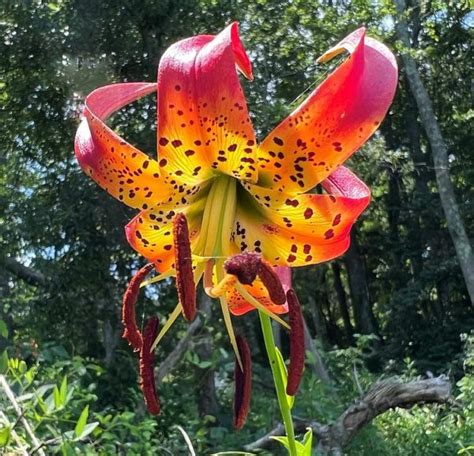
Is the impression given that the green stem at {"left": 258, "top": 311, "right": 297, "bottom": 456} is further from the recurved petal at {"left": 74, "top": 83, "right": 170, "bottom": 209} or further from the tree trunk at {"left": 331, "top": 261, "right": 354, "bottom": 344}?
the tree trunk at {"left": 331, "top": 261, "right": 354, "bottom": 344}

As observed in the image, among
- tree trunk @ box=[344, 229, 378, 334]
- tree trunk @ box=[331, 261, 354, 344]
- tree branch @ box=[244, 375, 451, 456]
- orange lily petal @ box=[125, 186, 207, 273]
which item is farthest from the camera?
tree trunk @ box=[331, 261, 354, 344]

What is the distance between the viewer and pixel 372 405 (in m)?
3.25

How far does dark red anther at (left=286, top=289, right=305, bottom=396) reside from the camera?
0.57 meters

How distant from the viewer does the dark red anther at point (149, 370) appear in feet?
1.94

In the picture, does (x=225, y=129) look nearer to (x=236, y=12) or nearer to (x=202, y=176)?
(x=202, y=176)

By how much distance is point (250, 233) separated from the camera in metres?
0.71

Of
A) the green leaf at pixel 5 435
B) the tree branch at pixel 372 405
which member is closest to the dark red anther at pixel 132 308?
the green leaf at pixel 5 435

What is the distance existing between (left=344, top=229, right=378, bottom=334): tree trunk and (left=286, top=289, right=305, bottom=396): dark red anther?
1072 centimetres

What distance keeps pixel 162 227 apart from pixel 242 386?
0.16m

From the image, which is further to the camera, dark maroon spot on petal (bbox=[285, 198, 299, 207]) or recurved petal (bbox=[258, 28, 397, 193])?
dark maroon spot on petal (bbox=[285, 198, 299, 207])

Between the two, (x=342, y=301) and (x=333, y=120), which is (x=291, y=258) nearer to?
(x=333, y=120)

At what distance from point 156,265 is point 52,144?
3967 mm

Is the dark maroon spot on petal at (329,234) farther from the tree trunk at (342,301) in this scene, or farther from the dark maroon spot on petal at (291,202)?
the tree trunk at (342,301)

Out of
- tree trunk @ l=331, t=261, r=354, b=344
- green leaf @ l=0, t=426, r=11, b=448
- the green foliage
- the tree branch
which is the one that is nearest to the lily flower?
green leaf @ l=0, t=426, r=11, b=448
